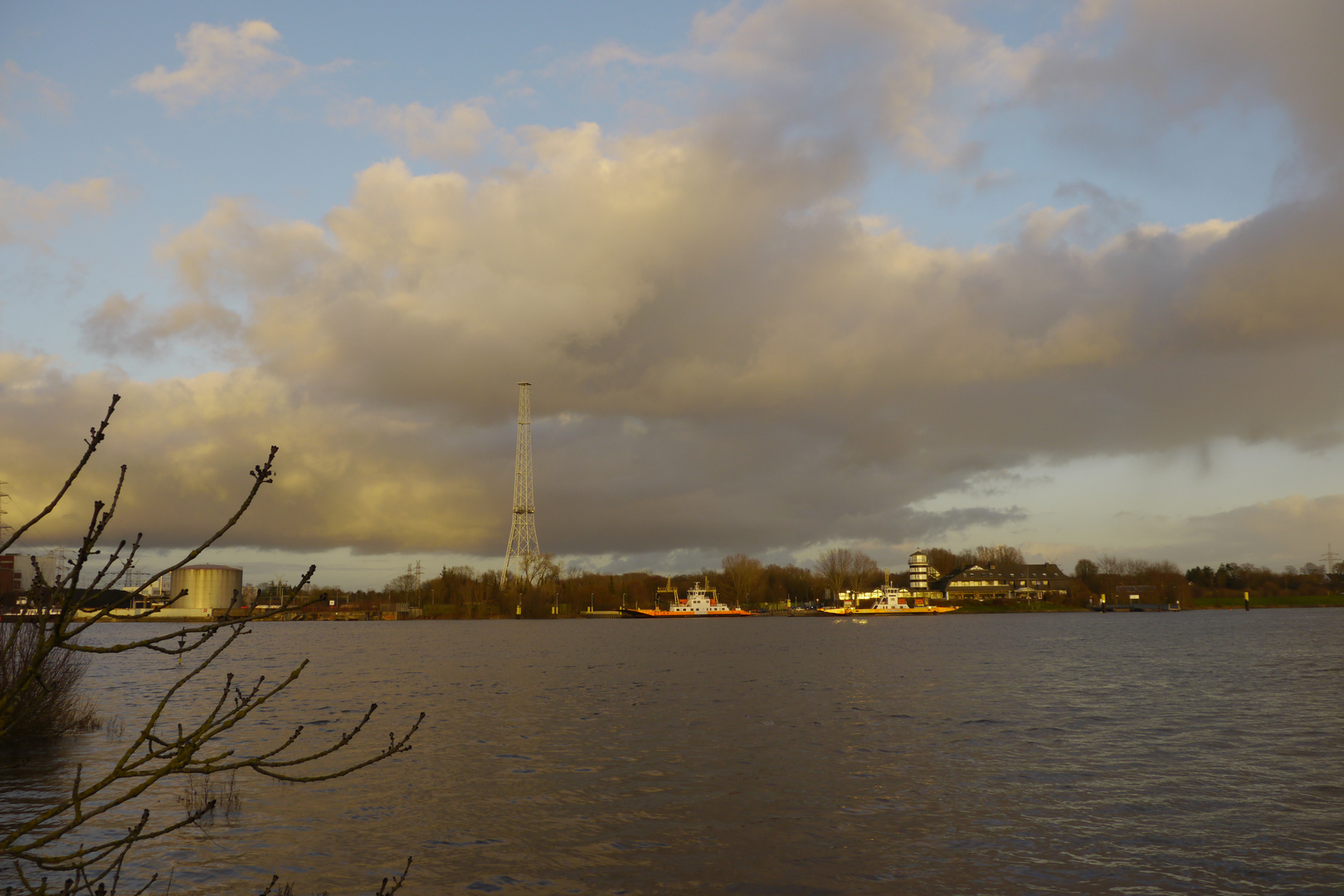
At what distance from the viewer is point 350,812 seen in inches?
898

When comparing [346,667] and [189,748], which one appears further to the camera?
[346,667]

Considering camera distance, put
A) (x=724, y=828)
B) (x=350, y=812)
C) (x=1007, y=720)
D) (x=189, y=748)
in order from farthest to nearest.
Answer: (x=1007, y=720) → (x=350, y=812) → (x=724, y=828) → (x=189, y=748)

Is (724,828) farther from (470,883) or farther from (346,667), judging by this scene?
(346,667)

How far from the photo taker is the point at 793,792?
24047 millimetres

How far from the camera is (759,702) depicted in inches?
1746

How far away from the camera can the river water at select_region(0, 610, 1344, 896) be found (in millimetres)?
17516

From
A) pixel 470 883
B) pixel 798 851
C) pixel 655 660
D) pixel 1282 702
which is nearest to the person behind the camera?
pixel 470 883

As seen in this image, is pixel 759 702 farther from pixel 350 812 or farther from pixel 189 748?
pixel 189 748

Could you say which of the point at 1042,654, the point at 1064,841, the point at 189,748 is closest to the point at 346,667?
the point at 1042,654

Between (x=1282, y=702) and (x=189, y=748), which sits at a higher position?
(x=189, y=748)

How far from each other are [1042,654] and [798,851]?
69943mm

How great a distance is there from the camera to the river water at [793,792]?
17.5 metres

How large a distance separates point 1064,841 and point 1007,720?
19.0 metres

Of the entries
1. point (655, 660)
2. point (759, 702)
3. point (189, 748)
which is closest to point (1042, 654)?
point (655, 660)
